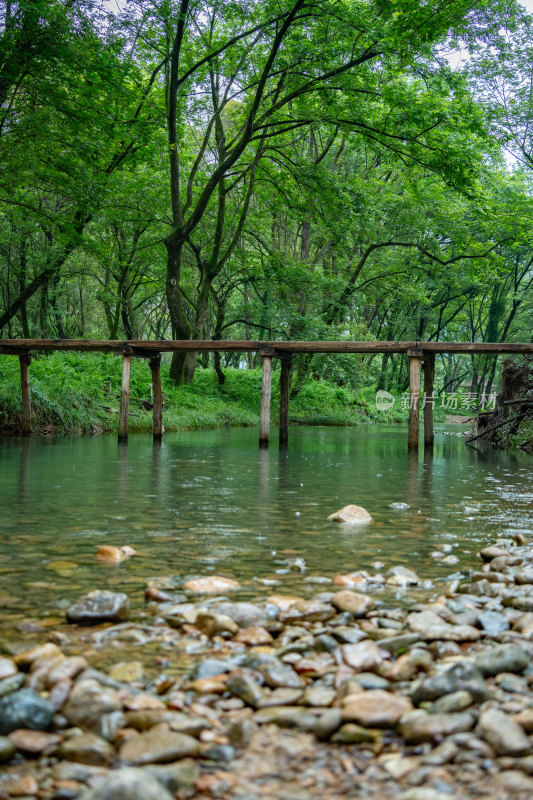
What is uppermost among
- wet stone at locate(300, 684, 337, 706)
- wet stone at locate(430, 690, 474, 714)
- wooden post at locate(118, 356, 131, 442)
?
wooden post at locate(118, 356, 131, 442)

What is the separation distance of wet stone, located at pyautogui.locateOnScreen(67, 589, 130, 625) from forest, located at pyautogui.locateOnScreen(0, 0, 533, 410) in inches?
453

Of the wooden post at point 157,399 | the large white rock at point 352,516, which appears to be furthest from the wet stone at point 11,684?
the wooden post at point 157,399

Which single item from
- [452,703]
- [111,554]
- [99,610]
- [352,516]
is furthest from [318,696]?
[352,516]

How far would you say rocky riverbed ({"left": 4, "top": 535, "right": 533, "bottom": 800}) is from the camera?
179 centimetres

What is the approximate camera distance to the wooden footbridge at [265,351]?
1474 centimetres

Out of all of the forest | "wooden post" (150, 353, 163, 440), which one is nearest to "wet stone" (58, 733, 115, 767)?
the forest

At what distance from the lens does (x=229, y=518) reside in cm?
594

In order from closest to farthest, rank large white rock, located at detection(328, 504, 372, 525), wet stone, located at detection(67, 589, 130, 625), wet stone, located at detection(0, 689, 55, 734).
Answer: wet stone, located at detection(0, 689, 55, 734) < wet stone, located at detection(67, 589, 130, 625) < large white rock, located at detection(328, 504, 372, 525)

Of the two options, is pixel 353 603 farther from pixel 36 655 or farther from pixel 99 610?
pixel 36 655

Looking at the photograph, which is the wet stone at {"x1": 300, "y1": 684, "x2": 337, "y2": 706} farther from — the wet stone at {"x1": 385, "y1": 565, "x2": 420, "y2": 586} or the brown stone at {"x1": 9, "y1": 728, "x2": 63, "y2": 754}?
the wet stone at {"x1": 385, "y1": 565, "x2": 420, "y2": 586}

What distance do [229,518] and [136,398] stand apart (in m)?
16.6

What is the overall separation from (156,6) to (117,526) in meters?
15.7

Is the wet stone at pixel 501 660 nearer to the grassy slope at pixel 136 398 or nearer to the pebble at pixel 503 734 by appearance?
the pebble at pixel 503 734

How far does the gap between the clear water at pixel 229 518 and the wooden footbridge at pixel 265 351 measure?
112 inches
